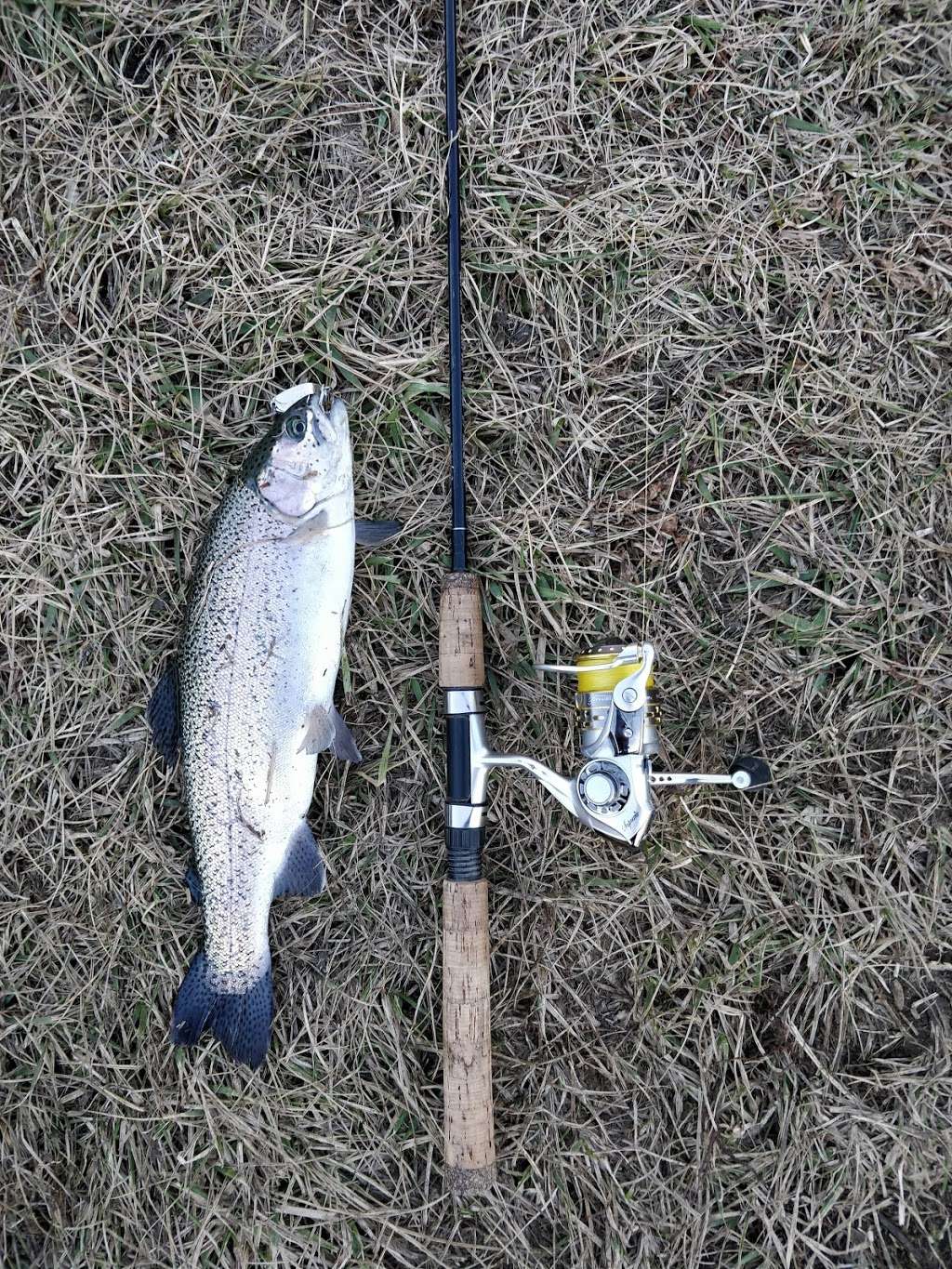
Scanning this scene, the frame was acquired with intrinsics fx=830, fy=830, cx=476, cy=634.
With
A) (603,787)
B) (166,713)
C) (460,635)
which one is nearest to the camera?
(603,787)

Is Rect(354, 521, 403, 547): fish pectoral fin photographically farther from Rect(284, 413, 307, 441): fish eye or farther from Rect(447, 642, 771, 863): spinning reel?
Rect(447, 642, 771, 863): spinning reel

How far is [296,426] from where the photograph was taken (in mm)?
2084

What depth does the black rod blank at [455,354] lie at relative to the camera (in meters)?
2.19

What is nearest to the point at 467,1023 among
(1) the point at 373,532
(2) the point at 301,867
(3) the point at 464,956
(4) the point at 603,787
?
(3) the point at 464,956

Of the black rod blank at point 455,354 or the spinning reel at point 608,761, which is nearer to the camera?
the spinning reel at point 608,761

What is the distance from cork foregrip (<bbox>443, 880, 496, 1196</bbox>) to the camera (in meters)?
2.06

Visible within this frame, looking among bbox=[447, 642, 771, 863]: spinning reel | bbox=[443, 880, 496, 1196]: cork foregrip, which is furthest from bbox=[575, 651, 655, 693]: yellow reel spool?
bbox=[443, 880, 496, 1196]: cork foregrip

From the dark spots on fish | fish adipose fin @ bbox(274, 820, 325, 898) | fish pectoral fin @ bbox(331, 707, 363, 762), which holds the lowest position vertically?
fish adipose fin @ bbox(274, 820, 325, 898)

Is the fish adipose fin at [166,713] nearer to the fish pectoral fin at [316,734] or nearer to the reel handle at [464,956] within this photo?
the fish pectoral fin at [316,734]

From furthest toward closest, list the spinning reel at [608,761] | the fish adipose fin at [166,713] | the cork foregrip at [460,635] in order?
the fish adipose fin at [166,713]
the cork foregrip at [460,635]
the spinning reel at [608,761]

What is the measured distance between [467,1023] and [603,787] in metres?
0.70

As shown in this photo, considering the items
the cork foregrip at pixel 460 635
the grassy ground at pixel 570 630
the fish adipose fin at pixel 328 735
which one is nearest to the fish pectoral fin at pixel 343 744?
the fish adipose fin at pixel 328 735

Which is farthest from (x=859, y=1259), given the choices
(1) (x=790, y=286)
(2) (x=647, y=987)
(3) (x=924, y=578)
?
(1) (x=790, y=286)

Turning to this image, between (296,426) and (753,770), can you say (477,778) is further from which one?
(296,426)
